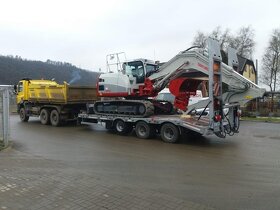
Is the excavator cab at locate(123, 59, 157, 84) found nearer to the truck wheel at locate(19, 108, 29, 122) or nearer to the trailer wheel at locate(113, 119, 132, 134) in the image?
the trailer wheel at locate(113, 119, 132, 134)

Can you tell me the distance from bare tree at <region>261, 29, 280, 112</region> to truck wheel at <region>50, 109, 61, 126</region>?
41272mm

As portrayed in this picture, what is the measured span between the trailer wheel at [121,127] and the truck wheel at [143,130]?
0.68 metres

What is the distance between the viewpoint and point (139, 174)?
7.53 m

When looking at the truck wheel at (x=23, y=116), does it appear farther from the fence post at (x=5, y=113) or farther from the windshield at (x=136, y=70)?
the fence post at (x=5, y=113)

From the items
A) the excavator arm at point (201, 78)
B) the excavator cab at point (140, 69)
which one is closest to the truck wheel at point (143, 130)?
the excavator arm at point (201, 78)

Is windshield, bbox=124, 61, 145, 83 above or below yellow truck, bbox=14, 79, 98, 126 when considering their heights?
above

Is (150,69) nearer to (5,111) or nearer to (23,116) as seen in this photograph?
(5,111)

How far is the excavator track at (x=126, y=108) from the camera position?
1325cm

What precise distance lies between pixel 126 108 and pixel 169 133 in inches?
101

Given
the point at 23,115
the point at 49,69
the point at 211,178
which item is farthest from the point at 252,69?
the point at 211,178

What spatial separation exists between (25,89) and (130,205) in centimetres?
1613

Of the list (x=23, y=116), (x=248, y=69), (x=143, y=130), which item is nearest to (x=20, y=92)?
(x=23, y=116)

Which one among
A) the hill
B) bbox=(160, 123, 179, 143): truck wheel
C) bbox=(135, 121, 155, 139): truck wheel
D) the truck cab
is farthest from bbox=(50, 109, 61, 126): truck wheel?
the hill

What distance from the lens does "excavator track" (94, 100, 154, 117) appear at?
43.5 ft
